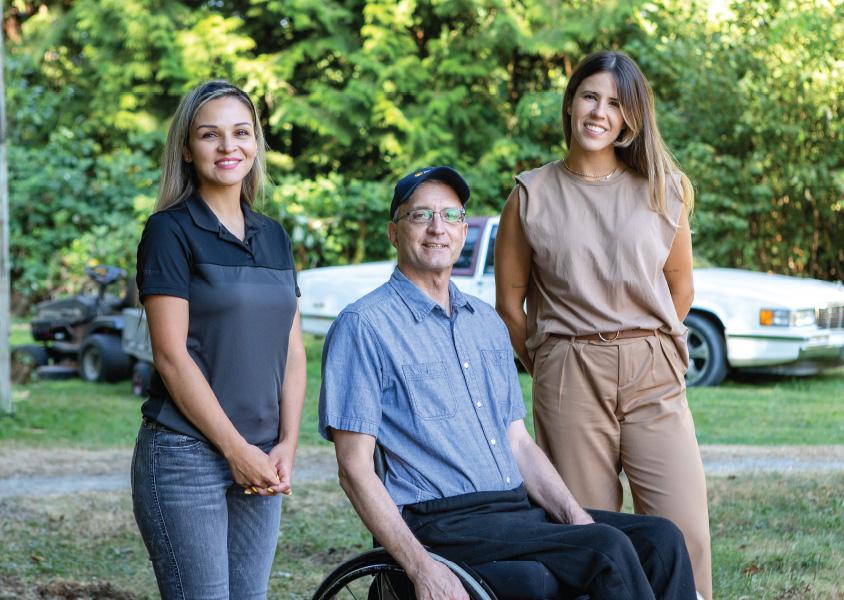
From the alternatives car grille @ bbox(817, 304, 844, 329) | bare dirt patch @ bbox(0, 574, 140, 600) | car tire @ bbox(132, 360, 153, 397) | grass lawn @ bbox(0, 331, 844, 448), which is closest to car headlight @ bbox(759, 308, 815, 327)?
car grille @ bbox(817, 304, 844, 329)

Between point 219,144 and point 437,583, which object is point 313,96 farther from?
point 437,583

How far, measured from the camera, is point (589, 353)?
367 centimetres

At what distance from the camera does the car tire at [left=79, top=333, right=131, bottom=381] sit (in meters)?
13.2

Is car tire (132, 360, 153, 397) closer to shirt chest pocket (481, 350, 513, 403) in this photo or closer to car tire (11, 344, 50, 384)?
car tire (11, 344, 50, 384)

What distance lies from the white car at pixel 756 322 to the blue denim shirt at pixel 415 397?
27.6ft

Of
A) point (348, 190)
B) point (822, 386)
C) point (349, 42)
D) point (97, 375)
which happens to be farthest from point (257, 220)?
point (349, 42)

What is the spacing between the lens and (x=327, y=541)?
20.7 feet

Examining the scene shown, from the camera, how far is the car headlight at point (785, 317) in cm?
1119

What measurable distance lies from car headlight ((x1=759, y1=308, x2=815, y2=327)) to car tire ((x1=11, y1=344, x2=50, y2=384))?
26.1ft

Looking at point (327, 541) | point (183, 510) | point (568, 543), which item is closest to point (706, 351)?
point (327, 541)

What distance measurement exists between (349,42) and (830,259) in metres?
9.69

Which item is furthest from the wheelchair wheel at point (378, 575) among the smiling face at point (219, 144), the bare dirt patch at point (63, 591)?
the bare dirt patch at point (63, 591)

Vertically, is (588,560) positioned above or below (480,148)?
below

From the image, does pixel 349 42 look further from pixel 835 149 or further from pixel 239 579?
pixel 239 579
